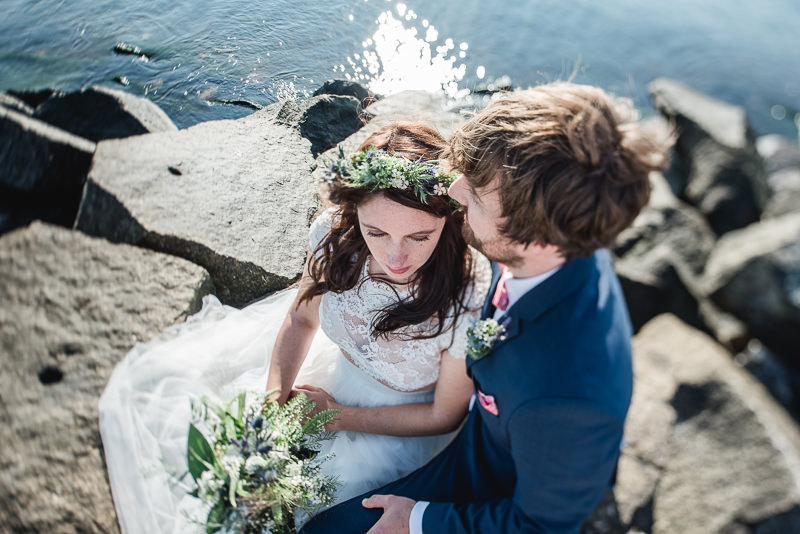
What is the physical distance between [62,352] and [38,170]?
116 cm

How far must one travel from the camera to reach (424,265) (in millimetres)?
2400

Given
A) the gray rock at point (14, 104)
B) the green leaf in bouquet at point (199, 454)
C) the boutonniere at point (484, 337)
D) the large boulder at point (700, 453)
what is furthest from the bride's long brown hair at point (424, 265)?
the large boulder at point (700, 453)

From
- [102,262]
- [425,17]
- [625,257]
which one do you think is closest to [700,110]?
[625,257]

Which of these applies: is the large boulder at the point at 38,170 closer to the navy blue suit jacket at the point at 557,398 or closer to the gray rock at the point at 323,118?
the gray rock at the point at 323,118

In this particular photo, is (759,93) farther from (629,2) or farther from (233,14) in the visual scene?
(233,14)

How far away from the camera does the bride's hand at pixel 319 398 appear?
261 centimetres

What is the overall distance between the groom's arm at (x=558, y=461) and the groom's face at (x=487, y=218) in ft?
1.75

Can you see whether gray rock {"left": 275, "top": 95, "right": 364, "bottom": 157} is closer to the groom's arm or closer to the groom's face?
the groom's face

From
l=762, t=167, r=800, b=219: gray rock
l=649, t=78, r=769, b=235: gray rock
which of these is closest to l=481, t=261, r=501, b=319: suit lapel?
l=649, t=78, r=769, b=235: gray rock

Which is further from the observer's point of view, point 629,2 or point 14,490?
point 629,2

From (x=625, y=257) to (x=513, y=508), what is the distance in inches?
168

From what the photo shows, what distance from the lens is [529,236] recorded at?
1645 mm

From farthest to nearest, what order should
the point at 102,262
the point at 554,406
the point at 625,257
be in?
the point at 625,257
the point at 102,262
the point at 554,406

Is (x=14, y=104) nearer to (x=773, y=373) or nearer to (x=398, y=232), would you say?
(x=398, y=232)
